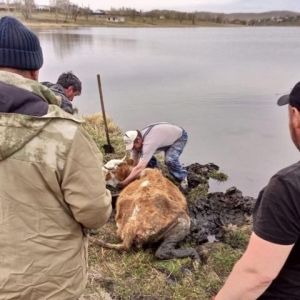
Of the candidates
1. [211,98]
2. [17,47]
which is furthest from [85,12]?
[17,47]

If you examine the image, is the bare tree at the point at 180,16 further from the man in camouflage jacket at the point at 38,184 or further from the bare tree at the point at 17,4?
the man in camouflage jacket at the point at 38,184

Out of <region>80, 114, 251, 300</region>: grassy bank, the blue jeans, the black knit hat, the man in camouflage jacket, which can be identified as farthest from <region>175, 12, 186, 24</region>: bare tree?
the man in camouflage jacket

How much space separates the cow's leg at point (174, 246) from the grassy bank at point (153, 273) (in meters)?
0.09

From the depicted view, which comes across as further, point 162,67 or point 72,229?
point 162,67

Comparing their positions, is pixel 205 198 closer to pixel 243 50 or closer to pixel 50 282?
pixel 50 282

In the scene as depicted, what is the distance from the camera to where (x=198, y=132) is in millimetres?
10156

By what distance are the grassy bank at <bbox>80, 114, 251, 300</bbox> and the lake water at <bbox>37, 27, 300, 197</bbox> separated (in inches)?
117

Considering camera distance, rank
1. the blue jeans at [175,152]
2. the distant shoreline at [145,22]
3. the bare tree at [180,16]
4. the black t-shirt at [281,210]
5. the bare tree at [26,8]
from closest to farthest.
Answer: the black t-shirt at [281,210]
the blue jeans at [175,152]
the bare tree at [26,8]
the distant shoreline at [145,22]
the bare tree at [180,16]

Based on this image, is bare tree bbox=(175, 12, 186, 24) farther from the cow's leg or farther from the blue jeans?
the cow's leg

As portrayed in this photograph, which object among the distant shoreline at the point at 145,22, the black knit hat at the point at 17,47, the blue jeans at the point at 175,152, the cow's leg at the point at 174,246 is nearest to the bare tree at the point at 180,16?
the distant shoreline at the point at 145,22

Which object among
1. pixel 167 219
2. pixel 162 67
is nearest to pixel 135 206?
pixel 167 219

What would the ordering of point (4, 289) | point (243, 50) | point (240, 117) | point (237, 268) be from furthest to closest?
point (243, 50)
point (240, 117)
point (4, 289)
point (237, 268)

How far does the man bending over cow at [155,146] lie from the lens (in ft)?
18.1

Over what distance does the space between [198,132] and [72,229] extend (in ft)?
27.9
